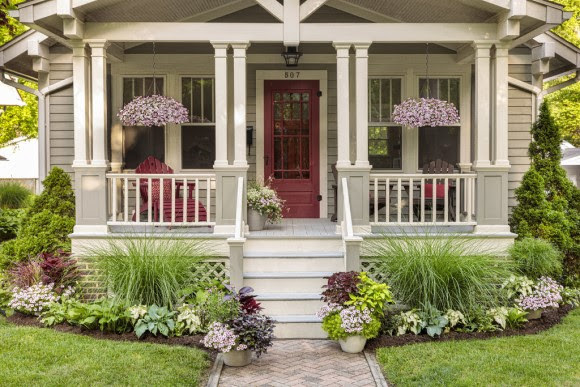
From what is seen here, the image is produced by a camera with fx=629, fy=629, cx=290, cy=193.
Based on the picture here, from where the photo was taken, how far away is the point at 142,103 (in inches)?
321

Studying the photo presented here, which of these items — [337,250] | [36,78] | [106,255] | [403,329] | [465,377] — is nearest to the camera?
[465,377]

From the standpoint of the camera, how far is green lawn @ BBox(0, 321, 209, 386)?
495cm

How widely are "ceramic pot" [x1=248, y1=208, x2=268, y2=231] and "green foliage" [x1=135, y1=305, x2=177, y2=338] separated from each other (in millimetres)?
2033

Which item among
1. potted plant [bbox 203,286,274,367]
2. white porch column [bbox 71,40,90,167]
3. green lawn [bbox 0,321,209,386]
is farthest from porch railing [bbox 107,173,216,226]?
potted plant [bbox 203,286,274,367]

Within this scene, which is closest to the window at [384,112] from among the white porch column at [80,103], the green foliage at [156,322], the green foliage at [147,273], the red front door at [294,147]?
the red front door at [294,147]

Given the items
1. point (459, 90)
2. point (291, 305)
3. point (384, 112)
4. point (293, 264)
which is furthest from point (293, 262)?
point (459, 90)

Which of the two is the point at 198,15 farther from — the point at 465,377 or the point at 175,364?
the point at 465,377

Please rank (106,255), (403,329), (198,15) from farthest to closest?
(198,15) < (106,255) < (403,329)

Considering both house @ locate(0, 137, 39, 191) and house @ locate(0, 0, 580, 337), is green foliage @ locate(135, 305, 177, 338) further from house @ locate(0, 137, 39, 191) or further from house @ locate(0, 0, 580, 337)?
house @ locate(0, 137, 39, 191)

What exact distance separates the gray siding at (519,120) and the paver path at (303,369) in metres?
4.48

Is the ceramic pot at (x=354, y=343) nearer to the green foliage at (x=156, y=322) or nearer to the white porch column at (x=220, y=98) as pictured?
the green foliage at (x=156, y=322)

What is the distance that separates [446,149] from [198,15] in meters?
4.12

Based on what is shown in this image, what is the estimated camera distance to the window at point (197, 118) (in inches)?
370

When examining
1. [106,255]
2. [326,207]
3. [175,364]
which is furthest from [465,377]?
[326,207]
